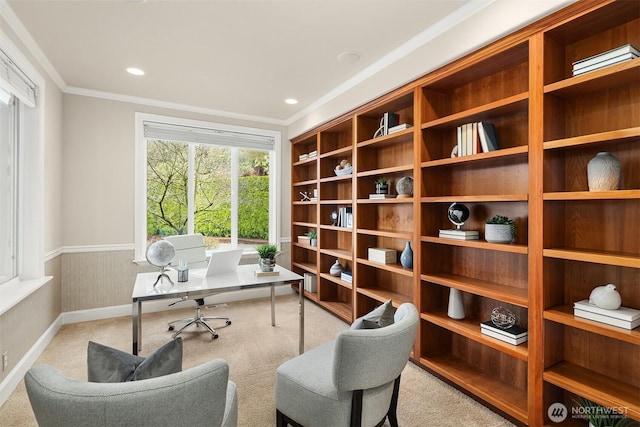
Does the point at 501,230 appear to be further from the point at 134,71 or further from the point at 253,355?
the point at 134,71

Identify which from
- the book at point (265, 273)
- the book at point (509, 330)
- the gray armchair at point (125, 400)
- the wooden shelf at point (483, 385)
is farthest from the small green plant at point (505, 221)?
the gray armchair at point (125, 400)

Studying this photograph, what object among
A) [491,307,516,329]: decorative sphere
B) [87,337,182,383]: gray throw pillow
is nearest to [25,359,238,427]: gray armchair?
[87,337,182,383]: gray throw pillow

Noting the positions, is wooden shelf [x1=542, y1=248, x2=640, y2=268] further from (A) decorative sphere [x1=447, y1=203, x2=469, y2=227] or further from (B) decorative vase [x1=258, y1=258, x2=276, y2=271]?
(B) decorative vase [x1=258, y1=258, x2=276, y2=271]

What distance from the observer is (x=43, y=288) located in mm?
2885

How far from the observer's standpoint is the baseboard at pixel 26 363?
82.4 inches

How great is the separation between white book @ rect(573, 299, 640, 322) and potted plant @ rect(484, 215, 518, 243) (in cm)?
53

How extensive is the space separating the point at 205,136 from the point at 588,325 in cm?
429

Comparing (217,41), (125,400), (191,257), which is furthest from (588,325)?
(191,257)

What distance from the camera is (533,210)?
1779 mm

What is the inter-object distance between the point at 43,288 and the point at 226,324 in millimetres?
1719

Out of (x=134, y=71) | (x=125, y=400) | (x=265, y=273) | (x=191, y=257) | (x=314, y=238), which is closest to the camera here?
(x=125, y=400)

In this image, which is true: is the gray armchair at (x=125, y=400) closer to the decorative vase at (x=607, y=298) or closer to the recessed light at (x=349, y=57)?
the decorative vase at (x=607, y=298)

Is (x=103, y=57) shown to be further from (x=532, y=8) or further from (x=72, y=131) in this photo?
(x=532, y=8)

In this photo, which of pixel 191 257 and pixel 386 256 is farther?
pixel 191 257
